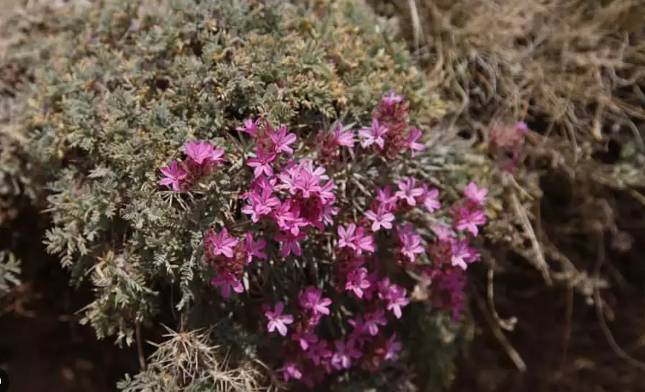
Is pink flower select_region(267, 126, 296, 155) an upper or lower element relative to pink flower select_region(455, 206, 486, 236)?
upper

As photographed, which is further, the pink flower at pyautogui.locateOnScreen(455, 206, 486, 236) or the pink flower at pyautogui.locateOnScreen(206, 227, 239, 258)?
the pink flower at pyautogui.locateOnScreen(455, 206, 486, 236)

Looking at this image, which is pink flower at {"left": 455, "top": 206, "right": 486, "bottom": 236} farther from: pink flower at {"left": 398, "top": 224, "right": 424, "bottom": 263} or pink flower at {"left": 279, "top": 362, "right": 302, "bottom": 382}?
pink flower at {"left": 279, "top": 362, "right": 302, "bottom": 382}

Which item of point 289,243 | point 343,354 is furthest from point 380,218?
point 343,354

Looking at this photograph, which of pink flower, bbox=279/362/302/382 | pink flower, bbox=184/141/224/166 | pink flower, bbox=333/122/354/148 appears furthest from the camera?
pink flower, bbox=279/362/302/382

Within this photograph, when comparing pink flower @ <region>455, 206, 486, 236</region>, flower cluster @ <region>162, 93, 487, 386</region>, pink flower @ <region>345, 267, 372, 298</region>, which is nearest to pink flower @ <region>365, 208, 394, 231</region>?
flower cluster @ <region>162, 93, 487, 386</region>

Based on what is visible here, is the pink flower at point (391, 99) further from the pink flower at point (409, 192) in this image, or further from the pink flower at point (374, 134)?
the pink flower at point (409, 192)

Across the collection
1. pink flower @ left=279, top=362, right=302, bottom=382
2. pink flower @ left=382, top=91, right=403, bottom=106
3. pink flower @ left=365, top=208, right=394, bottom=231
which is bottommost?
pink flower @ left=279, top=362, right=302, bottom=382

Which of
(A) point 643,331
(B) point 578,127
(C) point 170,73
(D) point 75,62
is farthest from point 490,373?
(D) point 75,62
